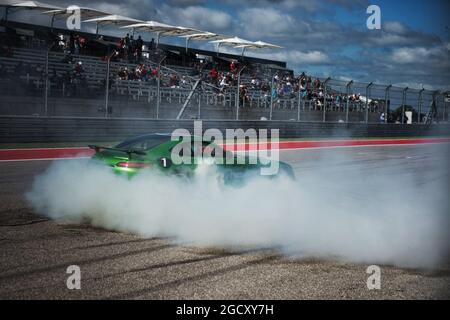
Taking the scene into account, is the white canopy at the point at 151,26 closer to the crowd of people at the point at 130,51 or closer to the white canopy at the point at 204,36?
the white canopy at the point at 204,36

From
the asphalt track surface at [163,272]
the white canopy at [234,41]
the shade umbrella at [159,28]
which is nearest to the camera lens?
the asphalt track surface at [163,272]

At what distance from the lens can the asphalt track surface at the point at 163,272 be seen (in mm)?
3836

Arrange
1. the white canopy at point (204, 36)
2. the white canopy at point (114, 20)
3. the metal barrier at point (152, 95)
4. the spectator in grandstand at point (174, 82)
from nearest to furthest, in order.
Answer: the metal barrier at point (152, 95) < the spectator in grandstand at point (174, 82) < the white canopy at point (114, 20) < the white canopy at point (204, 36)

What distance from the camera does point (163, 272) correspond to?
168 inches

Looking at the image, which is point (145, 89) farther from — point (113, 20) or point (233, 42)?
point (233, 42)

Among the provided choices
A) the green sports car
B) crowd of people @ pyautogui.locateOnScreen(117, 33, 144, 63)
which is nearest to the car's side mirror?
the green sports car

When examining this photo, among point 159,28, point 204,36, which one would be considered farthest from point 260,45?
point 159,28

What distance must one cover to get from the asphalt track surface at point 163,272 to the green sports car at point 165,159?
1122 millimetres

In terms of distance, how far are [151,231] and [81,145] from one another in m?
10.2

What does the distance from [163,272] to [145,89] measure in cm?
1426

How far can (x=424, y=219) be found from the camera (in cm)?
585

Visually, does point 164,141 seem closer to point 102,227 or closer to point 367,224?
point 102,227

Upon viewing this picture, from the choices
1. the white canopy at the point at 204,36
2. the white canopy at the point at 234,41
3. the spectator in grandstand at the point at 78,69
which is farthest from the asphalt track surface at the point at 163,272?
the white canopy at the point at 234,41
